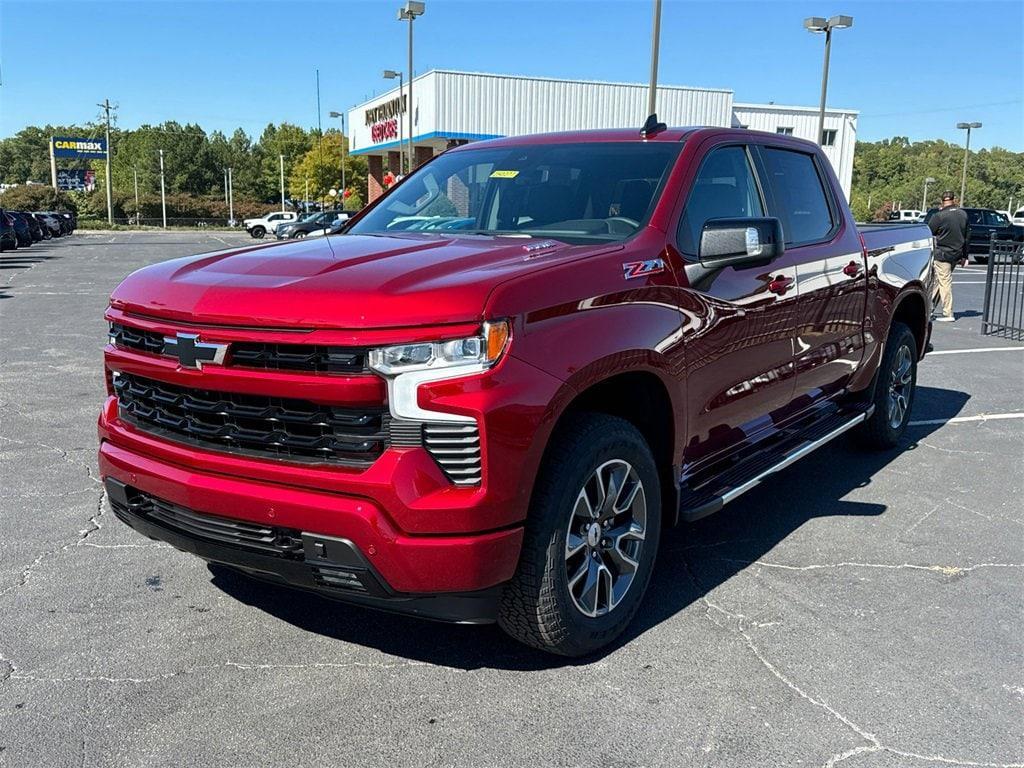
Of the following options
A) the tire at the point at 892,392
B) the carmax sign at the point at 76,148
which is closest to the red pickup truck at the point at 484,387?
the tire at the point at 892,392

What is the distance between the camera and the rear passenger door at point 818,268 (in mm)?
4832

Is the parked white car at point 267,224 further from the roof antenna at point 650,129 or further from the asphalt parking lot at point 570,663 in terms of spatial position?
the roof antenna at point 650,129

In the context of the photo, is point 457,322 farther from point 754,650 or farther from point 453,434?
point 754,650

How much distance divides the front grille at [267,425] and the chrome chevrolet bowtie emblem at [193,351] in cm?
11

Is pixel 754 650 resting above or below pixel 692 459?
below

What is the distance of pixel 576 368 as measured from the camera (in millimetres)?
3117

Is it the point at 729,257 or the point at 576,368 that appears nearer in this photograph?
the point at 576,368

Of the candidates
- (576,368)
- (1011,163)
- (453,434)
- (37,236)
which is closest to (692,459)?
(576,368)

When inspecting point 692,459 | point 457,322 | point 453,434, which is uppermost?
point 457,322

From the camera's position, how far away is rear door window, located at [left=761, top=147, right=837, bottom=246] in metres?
4.88

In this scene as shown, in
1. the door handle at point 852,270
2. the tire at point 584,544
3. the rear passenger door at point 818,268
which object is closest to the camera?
the tire at point 584,544

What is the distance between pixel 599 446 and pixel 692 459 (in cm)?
91

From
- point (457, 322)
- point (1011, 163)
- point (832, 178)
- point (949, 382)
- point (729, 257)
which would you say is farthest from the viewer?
point (1011, 163)

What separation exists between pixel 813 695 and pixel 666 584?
3.39 ft
